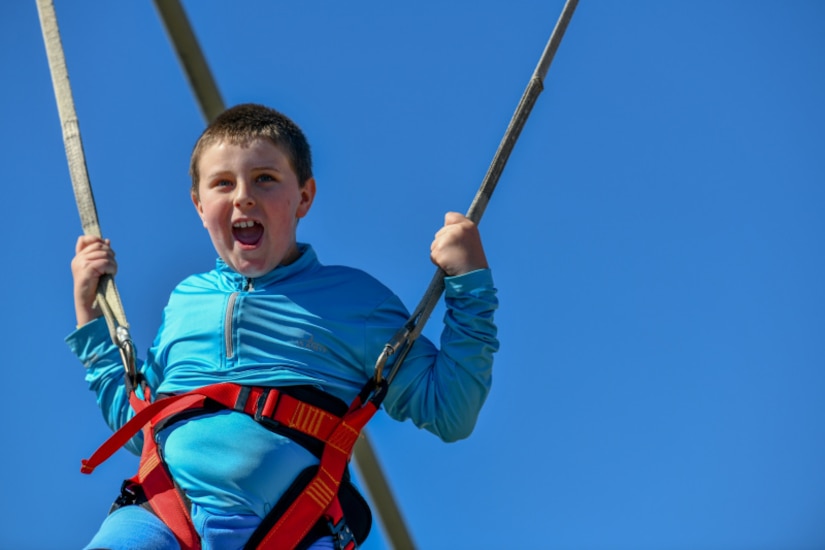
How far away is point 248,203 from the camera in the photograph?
4.57 meters

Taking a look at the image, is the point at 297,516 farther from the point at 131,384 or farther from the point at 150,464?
the point at 131,384

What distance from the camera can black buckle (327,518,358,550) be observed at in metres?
4.36

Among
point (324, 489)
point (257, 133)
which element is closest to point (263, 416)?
point (324, 489)

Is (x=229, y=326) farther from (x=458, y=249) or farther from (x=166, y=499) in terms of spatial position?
(x=458, y=249)

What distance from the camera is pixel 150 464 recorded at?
14.3ft

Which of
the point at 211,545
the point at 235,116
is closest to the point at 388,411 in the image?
the point at 211,545

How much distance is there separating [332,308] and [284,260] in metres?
0.31

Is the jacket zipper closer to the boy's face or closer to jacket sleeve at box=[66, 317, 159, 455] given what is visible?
the boy's face

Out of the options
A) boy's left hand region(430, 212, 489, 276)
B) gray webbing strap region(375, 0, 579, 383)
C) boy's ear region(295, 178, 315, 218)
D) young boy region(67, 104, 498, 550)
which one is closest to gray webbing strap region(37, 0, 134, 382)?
young boy region(67, 104, 498, 550)

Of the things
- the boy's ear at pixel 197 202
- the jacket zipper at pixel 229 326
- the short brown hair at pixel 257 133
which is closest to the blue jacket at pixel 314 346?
the jacket zipper at pixel 229 326

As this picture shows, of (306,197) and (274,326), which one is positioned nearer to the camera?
(274,326)

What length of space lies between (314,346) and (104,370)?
901 mm

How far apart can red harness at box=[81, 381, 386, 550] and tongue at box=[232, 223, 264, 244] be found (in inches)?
21.7

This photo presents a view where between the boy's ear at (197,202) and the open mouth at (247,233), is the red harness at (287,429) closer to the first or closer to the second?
the open mouth at (247,233)
